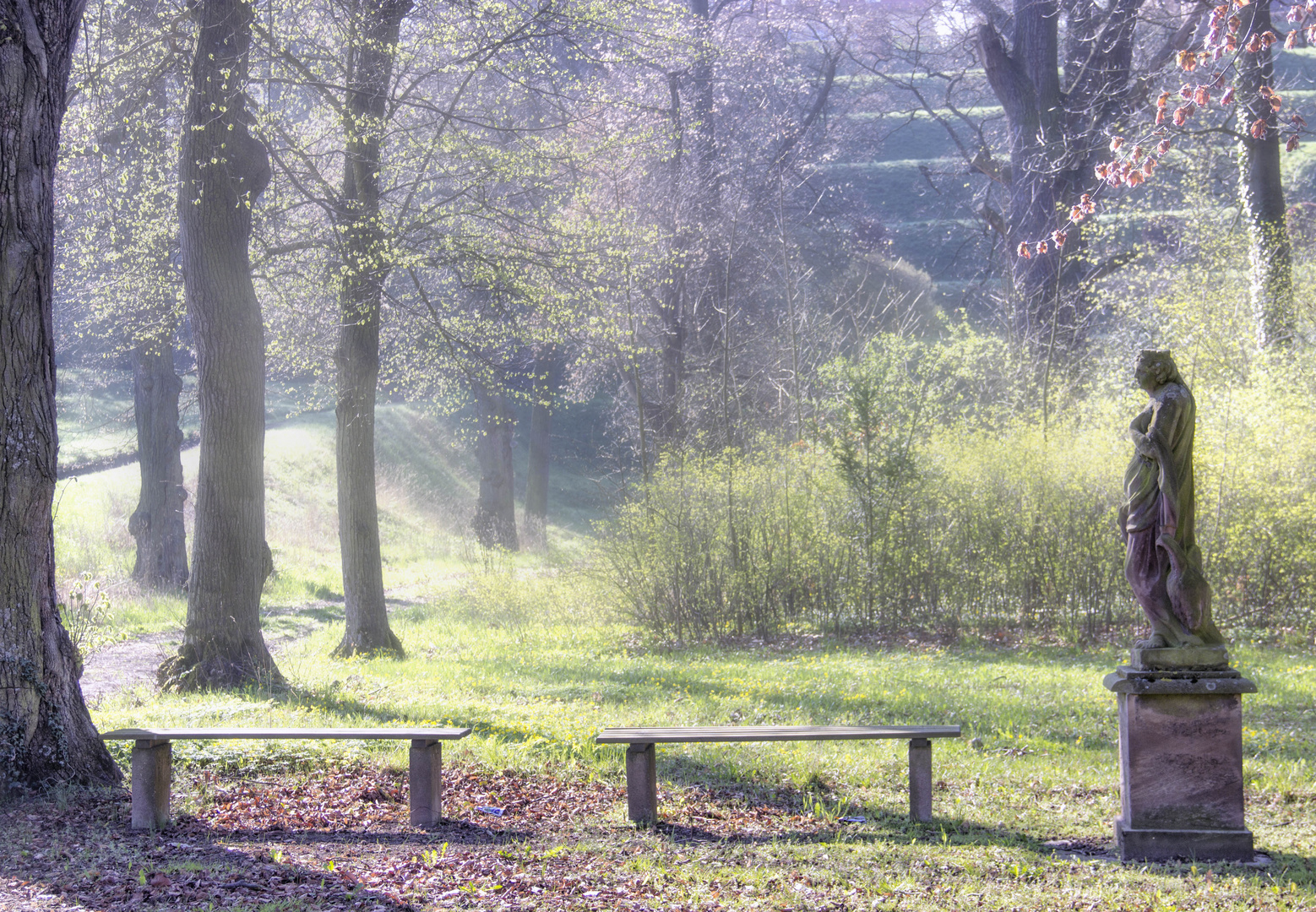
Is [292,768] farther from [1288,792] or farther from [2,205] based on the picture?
[1288,792]

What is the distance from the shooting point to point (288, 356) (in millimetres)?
12664

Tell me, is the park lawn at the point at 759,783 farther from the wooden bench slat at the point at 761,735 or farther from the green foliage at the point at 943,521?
the green foliage at the point at 943,521

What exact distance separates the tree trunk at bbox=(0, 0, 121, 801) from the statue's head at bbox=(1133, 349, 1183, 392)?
5393mm

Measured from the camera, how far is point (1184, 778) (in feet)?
14.9

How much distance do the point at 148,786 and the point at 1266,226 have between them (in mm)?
13458

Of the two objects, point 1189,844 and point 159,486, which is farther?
point 159,486

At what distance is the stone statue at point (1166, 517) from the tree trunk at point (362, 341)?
718 cm

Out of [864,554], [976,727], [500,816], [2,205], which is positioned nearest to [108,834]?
[500,816]

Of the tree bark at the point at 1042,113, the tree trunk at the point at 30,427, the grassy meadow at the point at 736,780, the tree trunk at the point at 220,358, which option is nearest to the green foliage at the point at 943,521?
the grassy meadow at the point at 736,780

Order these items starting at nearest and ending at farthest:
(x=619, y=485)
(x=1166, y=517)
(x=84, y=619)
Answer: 1. (x=1166, y=517)
2. (x=84, y=619)
3. (x=619, y=485)

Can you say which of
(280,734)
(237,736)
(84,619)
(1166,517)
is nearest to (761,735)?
(1166,517)

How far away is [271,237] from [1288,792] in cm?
1081

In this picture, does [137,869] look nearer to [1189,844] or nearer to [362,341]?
[1189,844]

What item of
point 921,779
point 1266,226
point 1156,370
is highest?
point 1266,226
